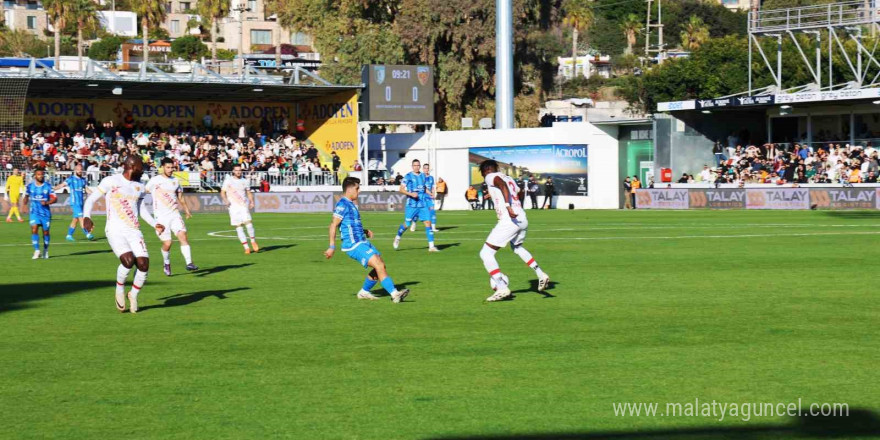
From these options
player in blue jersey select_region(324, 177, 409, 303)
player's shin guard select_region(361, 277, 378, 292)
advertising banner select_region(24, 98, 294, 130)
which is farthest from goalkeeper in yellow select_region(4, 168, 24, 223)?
player in blue jersey select_region(324, 177, 409, 303)

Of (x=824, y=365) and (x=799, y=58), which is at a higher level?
(x=799, y=58)

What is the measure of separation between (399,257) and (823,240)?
10676mm

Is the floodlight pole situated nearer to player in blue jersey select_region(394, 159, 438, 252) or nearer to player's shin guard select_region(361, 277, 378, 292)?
player in blue jersey select_region(394, 159, 438, 252)

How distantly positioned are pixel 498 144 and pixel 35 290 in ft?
152

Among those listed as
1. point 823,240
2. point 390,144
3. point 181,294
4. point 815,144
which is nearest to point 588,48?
point 390,144

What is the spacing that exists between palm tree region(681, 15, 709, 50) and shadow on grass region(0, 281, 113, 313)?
336ft

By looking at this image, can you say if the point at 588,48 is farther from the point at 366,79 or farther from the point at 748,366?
the point at 748,366

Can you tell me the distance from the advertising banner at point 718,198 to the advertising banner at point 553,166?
30.2 feet

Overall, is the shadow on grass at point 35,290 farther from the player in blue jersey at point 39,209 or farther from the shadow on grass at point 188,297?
the player in blue jersey at point 39,209

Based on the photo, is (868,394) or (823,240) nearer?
(868,394)

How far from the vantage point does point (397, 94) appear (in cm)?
6469

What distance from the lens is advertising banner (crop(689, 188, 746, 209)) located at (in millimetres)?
49750

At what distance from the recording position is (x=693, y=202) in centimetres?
5178

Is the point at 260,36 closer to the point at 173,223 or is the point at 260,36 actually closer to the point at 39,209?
the point at 39,209
